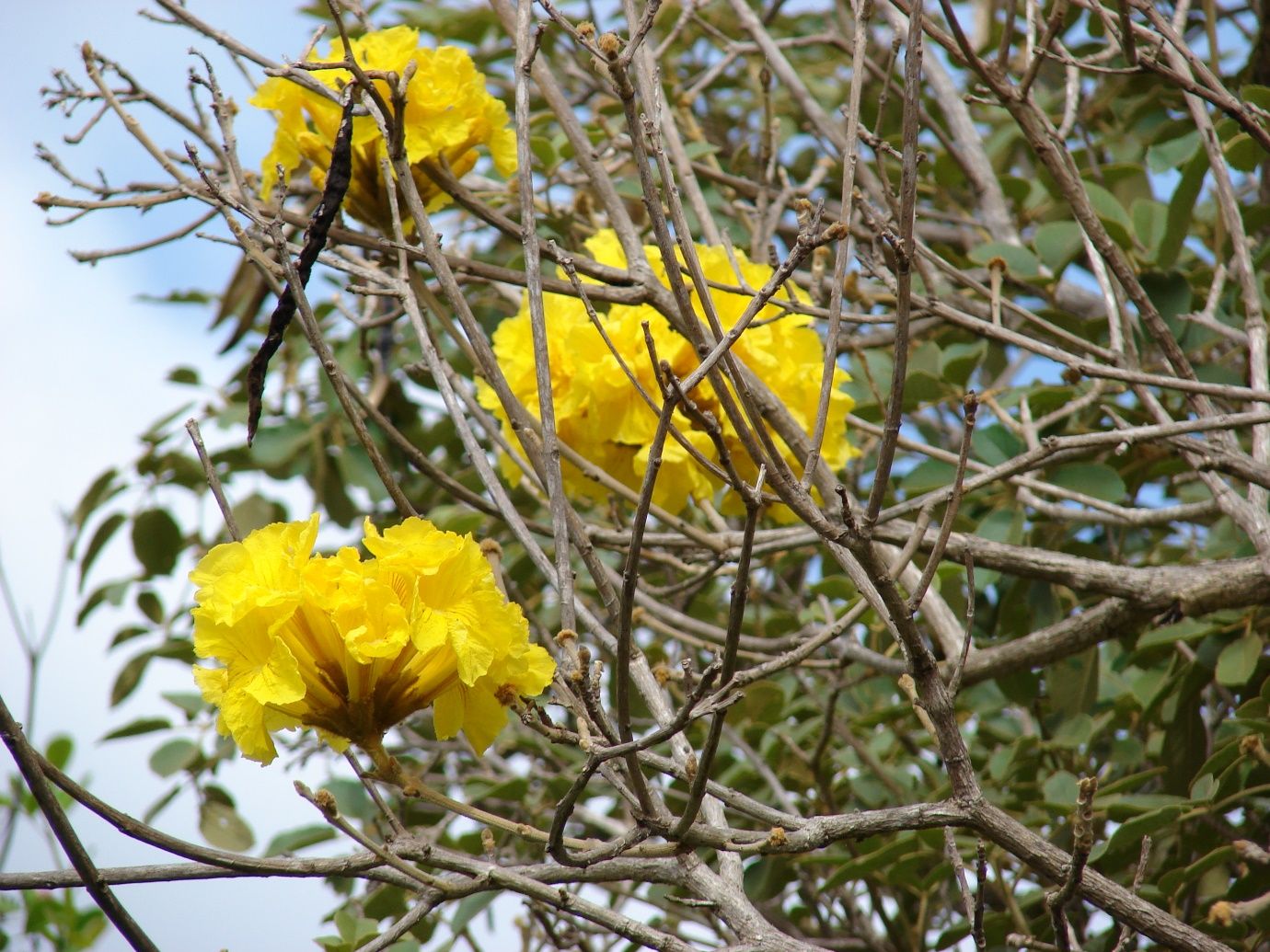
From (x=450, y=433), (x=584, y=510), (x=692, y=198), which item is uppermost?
(x=692, y=198)

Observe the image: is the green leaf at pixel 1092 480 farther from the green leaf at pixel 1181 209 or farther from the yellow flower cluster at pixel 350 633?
the yellow flower cluster at pixel 350 633

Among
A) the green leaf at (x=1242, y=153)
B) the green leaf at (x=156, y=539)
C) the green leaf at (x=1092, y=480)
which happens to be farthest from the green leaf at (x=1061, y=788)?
the green leaf at (x=156, y=539)

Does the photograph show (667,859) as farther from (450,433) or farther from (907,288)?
(450,433)

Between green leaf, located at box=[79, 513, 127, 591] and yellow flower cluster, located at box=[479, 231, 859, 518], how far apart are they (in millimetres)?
1318

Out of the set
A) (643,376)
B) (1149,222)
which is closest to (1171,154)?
(1149,222)

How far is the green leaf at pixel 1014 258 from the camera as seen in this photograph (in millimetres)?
2113

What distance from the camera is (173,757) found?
2514 millimetres

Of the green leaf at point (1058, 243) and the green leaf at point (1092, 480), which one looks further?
the green leaf at point (1058, 243)

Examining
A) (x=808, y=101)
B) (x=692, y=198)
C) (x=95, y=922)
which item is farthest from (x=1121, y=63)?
(x=95, y=922)

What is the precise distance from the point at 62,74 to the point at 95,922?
291 centimetres

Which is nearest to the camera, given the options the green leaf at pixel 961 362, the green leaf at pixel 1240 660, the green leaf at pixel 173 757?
the green leaf at pixel 1240 660

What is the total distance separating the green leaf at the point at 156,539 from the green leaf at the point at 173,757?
385mm

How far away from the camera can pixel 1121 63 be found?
2512 mm

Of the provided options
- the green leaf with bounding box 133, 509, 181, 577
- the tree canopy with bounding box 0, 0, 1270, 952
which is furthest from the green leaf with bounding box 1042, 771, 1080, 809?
the green leaf with bounding box 133, 509, 181, 577
